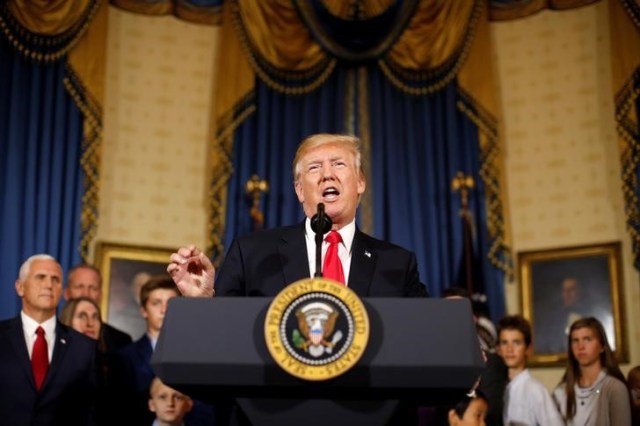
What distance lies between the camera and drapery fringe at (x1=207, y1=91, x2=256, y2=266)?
8781mm

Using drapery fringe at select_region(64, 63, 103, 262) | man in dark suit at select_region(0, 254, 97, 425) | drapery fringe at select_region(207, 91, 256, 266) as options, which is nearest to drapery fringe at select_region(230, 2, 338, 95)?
drapery fringe at select_region(207, 91, 256, 266)

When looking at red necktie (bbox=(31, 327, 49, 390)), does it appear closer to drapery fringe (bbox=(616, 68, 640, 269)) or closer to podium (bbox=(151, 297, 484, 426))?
podium (bbox=(151, 297, 484, 426))

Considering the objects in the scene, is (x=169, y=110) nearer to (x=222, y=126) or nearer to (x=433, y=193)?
(x=222, y=126)

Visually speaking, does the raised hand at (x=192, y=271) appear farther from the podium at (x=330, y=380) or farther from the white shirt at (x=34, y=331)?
the white shirt at (x=34, y=331)

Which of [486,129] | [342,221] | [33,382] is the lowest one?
[33,382]

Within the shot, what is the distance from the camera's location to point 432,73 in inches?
364

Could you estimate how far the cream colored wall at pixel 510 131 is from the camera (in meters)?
8.75

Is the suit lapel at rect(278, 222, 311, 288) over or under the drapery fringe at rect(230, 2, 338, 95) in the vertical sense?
under

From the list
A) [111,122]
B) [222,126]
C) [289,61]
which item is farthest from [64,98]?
[289,61]

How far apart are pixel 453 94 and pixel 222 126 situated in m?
2.37

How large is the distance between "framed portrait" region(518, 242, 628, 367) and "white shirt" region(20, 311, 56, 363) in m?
4.82

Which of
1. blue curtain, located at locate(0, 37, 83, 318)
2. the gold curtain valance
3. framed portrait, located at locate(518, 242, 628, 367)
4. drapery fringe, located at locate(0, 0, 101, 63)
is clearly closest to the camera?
blue curtain, located at locate(0, 37, 83, 318)

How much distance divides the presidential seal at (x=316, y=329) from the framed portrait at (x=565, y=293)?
22.2 ft

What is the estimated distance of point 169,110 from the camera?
917cm
